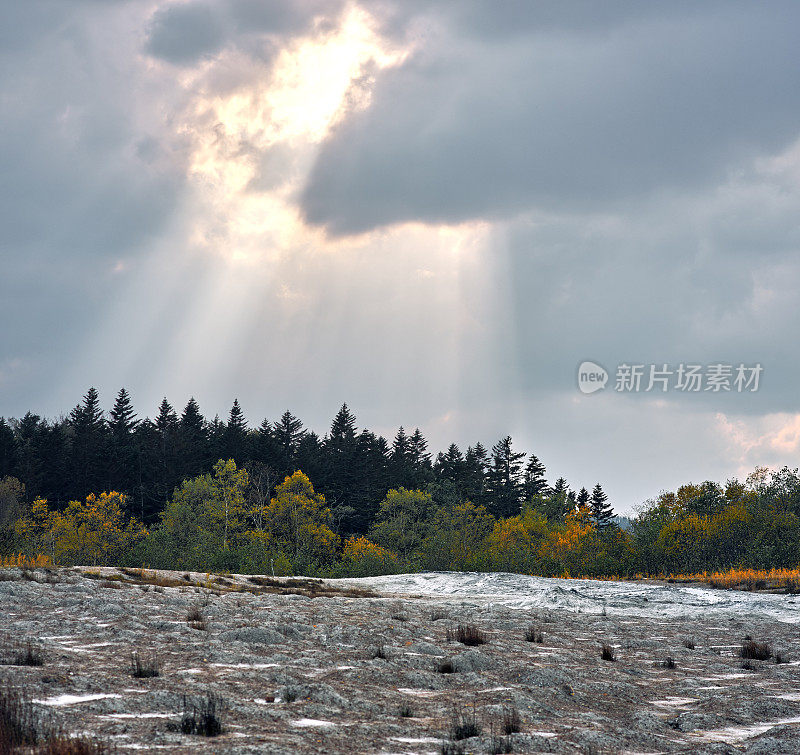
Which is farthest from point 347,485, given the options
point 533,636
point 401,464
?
point 533,636

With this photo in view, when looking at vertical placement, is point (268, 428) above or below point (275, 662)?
above

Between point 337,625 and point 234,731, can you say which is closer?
point 234,731

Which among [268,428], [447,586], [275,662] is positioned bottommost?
[447,586]

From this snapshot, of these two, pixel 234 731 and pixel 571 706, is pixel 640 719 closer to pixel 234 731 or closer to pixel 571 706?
pixel 571 706

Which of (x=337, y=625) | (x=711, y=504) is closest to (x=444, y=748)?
(x=337, y=625)

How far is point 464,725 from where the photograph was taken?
32.8 feet

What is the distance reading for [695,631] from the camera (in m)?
24.8

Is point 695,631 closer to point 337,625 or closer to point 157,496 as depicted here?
point 337,625

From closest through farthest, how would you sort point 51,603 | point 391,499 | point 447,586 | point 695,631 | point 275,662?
point 275,662, point 51,603, point 695,631, point 447,586, point 391,499

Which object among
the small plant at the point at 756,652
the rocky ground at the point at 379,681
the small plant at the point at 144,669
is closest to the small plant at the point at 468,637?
the rocky ground at the point at 379,681

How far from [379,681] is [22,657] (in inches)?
242

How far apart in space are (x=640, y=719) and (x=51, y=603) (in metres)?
17.8

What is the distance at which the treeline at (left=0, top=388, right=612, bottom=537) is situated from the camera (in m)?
97.4

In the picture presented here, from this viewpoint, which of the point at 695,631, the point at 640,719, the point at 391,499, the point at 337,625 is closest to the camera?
the point at 640,719
